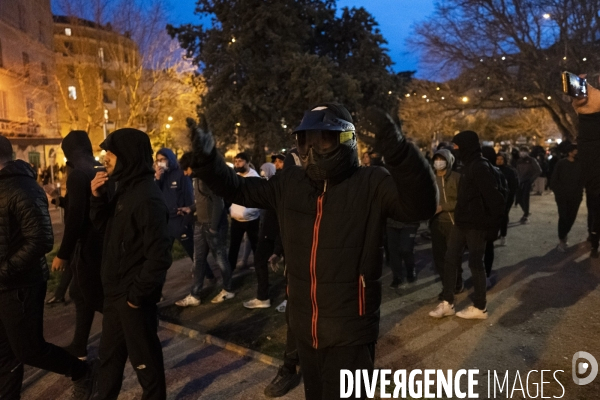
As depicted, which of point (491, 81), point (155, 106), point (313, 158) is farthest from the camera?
point (155, 106)

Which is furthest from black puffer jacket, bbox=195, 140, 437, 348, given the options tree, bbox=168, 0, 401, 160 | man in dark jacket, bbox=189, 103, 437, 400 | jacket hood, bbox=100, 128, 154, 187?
tree, bbox=168, 0, 401, 160

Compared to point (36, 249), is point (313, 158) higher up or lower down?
higher up

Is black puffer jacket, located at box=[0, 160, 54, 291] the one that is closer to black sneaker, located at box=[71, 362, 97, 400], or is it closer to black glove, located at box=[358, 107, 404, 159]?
black sneaker, located at box=[71, 362, 97, 400]

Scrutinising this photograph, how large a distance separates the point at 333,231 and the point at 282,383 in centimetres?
194

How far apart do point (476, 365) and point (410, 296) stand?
193cm

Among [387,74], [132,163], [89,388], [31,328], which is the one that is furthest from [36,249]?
[387,74]

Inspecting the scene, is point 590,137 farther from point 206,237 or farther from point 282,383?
point 206,237

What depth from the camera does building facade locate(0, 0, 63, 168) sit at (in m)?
22.9

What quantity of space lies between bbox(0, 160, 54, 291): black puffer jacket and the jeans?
8.80ft

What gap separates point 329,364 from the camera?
2.47 metres

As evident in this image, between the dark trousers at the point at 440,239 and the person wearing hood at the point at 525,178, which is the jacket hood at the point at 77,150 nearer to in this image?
the dark trousers at the point at 440,239

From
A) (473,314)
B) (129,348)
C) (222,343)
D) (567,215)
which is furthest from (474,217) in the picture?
(567,215)

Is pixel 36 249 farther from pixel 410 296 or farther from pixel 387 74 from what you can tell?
pixel 387 74

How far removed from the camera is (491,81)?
20.0m
